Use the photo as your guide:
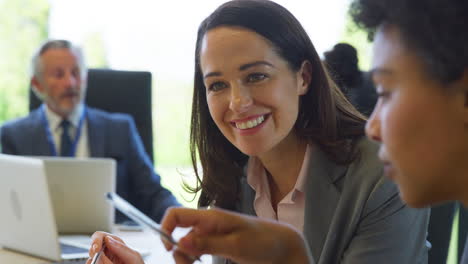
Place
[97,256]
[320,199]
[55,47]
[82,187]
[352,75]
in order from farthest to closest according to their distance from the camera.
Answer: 1. [55,47]
2. [352,75]
3. [82,187]
4. [320,199]
5. [97,256]

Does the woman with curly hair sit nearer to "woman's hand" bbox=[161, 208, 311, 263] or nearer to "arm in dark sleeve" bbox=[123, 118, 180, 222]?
"woman's hand" bbox=[161, 208, 311, 263]

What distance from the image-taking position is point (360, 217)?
151cm

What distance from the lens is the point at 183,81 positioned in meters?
4.47

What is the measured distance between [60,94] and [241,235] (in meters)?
2.11

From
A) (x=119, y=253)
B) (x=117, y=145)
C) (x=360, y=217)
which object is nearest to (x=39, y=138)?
(x=117, y=145)

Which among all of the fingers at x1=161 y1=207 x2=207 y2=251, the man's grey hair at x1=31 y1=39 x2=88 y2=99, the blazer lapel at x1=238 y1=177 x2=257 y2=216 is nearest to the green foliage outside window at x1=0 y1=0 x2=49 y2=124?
the man's grey hair at x1=31 y1=39 x2=88 y2=99

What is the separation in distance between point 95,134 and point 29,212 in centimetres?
93

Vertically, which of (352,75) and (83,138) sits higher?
(352,75)

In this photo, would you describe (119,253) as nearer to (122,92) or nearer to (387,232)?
(387,232)

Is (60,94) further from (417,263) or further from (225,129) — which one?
(417,263)

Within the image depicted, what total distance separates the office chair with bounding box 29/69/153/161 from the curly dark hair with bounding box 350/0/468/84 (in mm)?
2079

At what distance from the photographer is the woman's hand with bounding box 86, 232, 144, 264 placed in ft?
4.72

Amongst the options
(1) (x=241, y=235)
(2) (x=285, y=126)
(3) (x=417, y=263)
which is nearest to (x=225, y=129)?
(2) (x=285, y=126)

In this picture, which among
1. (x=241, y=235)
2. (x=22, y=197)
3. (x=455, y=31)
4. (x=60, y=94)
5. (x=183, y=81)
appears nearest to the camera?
(x=455, y=31)
